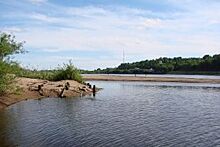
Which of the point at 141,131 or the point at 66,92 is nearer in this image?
the point at 141,131

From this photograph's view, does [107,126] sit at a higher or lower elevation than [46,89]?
lower

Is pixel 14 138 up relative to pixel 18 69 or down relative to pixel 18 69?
down

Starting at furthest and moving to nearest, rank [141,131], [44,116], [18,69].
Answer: [18,69] < [44,116] < [141,131]

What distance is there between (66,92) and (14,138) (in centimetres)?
3520

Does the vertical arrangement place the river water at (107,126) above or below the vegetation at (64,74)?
below

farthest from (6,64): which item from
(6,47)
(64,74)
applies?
(64,74)

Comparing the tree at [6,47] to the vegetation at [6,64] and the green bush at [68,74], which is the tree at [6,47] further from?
the green bush at [68,74]

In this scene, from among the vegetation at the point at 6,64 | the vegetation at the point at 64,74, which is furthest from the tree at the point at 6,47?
the vegetation at the point at 64,74

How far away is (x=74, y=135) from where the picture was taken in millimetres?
27516

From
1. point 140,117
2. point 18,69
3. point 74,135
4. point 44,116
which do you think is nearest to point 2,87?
point 18,69

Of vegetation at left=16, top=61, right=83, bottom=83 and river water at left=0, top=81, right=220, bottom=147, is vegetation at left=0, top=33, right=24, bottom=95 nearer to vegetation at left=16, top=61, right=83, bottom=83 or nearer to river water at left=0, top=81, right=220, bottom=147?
river water at left=0, top=81, right=220, bottom=147

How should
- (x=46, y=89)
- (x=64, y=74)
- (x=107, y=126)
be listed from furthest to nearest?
(x=64, y=74), (x=46, y=89), (x=107, y=126)

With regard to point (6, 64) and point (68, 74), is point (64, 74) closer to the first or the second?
point (68, 74)

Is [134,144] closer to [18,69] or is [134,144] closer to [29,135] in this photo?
[29,135]
